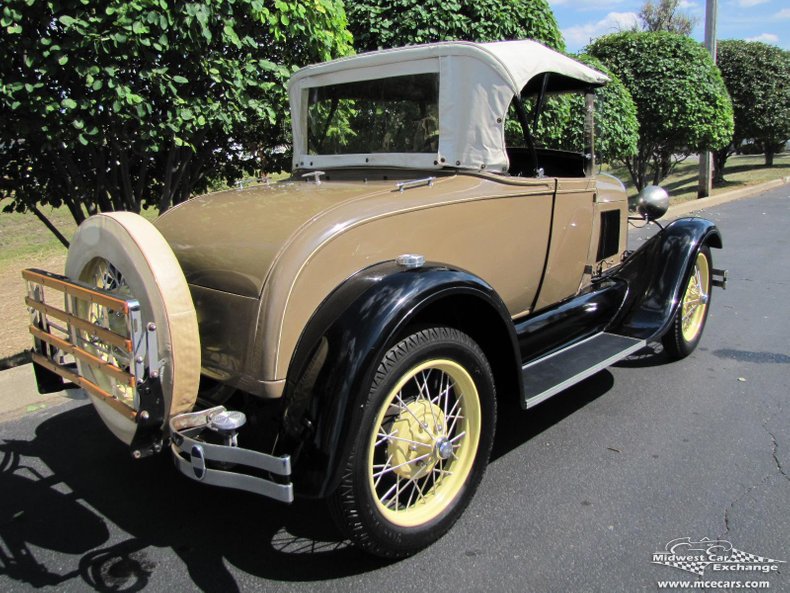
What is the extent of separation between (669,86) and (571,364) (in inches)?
438

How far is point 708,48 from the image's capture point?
1405 cm

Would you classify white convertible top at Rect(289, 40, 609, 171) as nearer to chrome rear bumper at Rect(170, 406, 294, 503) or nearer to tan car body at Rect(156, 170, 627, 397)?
tan car body at Rect(156, 170, 627, 397)

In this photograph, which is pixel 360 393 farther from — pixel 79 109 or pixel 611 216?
pixel 611 216

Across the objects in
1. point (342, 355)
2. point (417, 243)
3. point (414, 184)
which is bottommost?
point (342, 355)

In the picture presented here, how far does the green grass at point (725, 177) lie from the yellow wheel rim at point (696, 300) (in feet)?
35.6

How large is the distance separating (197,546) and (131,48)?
9.08 ft

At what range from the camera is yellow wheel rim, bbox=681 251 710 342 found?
451 centimetres

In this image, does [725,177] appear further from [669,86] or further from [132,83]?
[132,83]

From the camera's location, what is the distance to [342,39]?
4.97m

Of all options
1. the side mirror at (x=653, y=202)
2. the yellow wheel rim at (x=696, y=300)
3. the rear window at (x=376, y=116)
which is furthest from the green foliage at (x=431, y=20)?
the yellow wheel rim at (x=696, y=300)

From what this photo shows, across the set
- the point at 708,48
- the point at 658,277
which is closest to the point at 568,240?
the point at 658,277

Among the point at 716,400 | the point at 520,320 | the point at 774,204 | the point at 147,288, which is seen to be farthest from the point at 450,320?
the point at 774,204

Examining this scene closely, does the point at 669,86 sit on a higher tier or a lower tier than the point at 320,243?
higher

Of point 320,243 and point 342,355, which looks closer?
point 342,355
